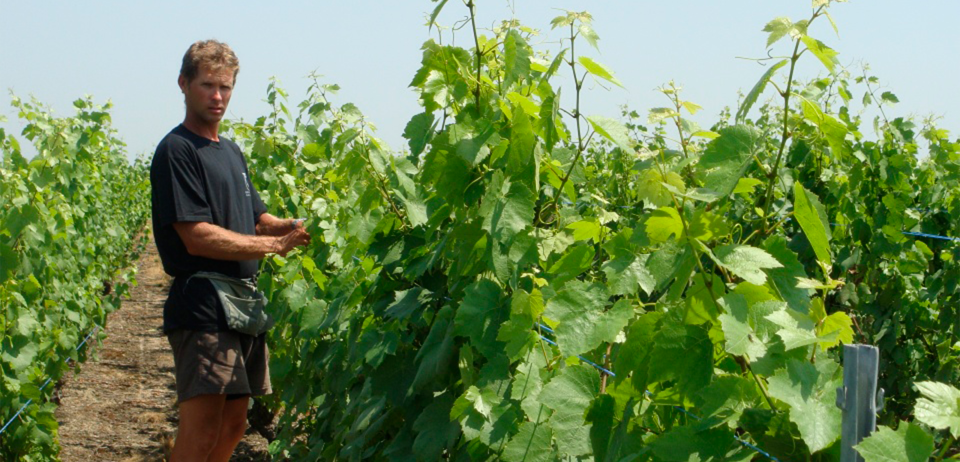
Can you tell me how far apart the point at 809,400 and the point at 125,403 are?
20.4 feet

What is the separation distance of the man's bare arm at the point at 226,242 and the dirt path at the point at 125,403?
2414 millimetres

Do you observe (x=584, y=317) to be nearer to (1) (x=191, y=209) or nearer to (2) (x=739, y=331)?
(2) (x=739, y=331)

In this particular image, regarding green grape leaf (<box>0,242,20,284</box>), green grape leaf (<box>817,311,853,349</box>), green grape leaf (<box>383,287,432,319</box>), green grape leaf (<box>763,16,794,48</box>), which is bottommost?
green grape leaf (<box>0,242,20,284</box>)

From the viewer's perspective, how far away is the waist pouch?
3303 mm

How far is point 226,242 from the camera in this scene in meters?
3.17

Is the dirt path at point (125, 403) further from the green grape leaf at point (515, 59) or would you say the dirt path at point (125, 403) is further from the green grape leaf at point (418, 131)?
the green grape leaf at point (515, 59)

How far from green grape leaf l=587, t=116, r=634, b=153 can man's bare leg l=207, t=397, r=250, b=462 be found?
220 centimetres

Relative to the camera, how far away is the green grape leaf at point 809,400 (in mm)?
1207

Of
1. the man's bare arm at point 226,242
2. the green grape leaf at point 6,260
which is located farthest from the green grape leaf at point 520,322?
the green grape leaf at point 6,260

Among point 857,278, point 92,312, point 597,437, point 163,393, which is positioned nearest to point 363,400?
point 597,437

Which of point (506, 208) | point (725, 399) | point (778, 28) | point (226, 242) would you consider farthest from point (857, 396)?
point (226, 242)

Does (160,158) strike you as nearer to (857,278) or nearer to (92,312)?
(857,278)

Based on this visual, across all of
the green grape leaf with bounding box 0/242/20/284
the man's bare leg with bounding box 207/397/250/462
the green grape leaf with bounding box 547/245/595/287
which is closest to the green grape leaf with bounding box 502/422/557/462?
the green grape leaf with bounding box 547/245/595/287

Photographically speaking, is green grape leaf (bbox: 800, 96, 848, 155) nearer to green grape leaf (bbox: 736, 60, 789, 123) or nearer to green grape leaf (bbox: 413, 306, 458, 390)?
green grape leaf (bbox: 736, 60, 789, 123)
